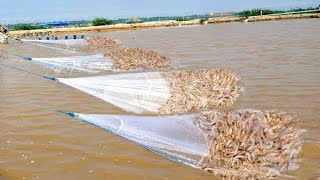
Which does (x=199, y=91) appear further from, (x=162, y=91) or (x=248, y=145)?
(x=248, y=145)

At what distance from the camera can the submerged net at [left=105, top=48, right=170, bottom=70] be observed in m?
17.1

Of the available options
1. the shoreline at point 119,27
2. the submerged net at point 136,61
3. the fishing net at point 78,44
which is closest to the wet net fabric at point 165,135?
the submerged net at point 136,61

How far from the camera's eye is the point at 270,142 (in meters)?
6.38

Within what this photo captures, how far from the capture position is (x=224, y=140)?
6.45 m

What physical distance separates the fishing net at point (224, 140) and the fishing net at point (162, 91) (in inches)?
117

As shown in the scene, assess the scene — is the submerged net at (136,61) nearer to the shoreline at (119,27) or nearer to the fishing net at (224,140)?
the fishing net at (224,140)

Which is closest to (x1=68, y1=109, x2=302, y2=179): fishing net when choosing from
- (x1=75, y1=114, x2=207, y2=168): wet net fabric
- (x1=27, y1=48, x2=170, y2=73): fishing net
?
(x1=75, y1=114, x2=207, y2=168): wet net fabric

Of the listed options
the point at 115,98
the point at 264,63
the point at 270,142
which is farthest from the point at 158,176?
the point at 264,63

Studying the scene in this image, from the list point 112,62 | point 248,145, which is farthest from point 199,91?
point 112,62

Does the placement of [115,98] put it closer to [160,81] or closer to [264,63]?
[160,81]

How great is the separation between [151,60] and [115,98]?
24.9ft

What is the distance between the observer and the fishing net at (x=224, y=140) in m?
6.21

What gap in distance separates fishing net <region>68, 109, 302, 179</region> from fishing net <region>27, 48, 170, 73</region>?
947 cm

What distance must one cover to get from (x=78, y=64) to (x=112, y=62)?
5.40 feet
